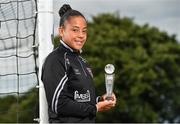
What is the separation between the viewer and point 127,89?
32750 millimetres

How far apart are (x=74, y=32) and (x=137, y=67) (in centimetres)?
2905

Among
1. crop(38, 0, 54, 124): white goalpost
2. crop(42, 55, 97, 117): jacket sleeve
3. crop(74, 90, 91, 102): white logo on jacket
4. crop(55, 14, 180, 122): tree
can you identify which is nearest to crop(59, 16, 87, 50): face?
crop(42, 55, 97, 117): jacket sleeve

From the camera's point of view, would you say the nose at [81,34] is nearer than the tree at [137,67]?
Yes

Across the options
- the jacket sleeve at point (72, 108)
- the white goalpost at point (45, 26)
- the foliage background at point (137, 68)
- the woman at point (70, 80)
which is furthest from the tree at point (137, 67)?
the jacket sleeve at point (72, 108)

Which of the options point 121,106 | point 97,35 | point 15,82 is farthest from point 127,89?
point 15,82

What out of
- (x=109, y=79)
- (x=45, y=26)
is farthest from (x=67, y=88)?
(x=45, y=26)

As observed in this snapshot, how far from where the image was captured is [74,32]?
13.2 feet

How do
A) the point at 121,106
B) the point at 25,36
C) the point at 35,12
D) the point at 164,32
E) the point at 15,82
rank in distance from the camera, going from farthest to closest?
1. the point at 164,32
2. the point at 121,106
3. the point at 15,82
4. the point at 25,36
5. the point at 35,12

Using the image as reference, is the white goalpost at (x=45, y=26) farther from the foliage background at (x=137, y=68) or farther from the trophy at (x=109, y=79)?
the foliage background at (x=137, y=68)

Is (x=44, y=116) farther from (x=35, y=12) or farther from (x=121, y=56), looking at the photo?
(x=121, y=56)

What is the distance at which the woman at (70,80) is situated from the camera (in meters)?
3.87

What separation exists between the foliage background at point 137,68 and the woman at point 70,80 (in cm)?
2587

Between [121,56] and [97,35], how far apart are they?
10.3 ft

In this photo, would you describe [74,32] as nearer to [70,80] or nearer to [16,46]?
[70,80]
